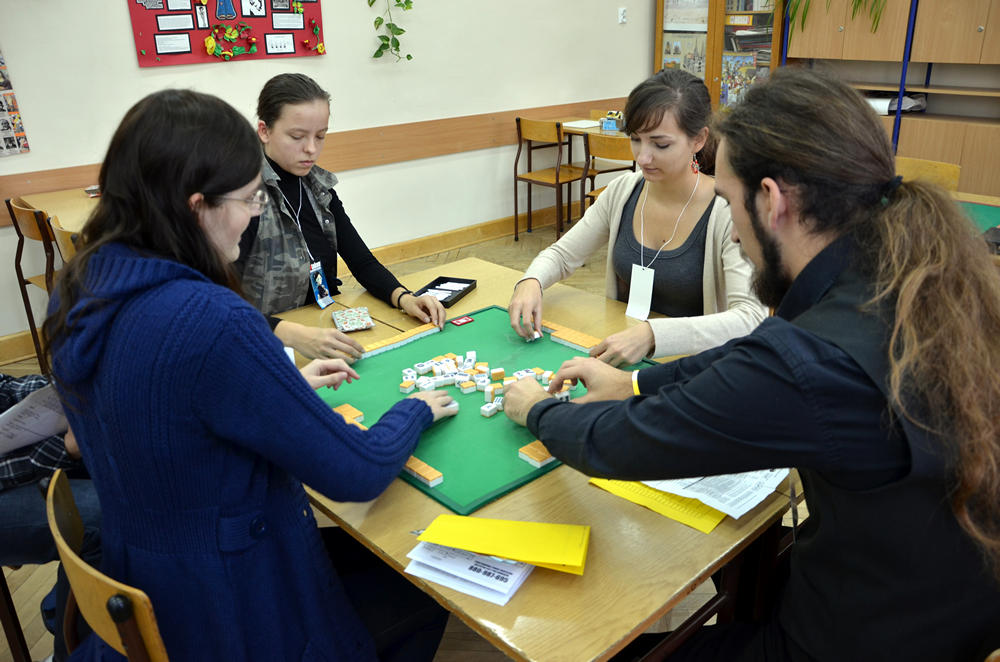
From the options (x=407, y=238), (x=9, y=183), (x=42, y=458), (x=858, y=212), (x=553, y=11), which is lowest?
(x=407, y=238)

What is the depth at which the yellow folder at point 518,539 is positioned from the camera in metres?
1.10

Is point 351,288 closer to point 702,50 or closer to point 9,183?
point 9,183

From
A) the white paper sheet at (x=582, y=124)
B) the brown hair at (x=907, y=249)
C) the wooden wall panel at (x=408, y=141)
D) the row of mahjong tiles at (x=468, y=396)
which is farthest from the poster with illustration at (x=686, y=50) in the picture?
the brown hair at (x=907, y=249)

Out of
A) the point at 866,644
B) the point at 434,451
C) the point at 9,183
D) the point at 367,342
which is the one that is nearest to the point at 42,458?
the point at 367,342

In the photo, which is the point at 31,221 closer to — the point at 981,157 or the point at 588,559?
the point at 588,559

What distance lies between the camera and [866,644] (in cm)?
103

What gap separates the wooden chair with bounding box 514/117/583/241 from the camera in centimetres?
557

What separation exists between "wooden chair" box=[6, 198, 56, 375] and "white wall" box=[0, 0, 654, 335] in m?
0.21

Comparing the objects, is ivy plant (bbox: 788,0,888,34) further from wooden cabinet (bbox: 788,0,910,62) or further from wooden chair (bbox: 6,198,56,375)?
wooden chair (bbox: 6,198,56,375)

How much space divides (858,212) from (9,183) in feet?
13.8

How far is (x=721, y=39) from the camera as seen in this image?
20.4 ft

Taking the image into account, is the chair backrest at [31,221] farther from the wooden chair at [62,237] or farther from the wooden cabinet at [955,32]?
the wooden cabinet at [955,32]

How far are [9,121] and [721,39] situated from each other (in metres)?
5.35

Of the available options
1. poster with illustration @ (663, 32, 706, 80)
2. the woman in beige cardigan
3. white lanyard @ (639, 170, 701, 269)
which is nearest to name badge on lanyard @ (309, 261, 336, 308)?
the woman in beige cardigan
